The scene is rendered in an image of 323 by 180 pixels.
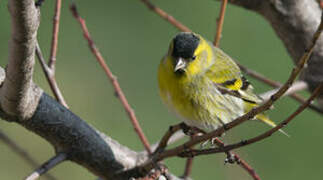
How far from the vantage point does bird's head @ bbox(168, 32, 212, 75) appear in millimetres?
2713

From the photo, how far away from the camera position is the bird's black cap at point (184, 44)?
269cm

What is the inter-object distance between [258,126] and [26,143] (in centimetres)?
206

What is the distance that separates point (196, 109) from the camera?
278cm

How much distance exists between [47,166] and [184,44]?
1068 mm

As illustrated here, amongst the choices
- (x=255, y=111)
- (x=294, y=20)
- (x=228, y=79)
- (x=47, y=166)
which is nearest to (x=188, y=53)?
(x=228, y=79)

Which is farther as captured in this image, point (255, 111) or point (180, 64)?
point (180, 64)

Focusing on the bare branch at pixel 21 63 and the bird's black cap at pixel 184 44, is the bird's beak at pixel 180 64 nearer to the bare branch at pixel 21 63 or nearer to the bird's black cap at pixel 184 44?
the bird's black cap at pixel 184 44

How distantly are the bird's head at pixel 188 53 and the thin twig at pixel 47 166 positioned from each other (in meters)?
0.89

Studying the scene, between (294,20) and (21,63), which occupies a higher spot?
(21,63)

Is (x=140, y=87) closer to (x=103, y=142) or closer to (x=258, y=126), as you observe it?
(x=258, y=126)

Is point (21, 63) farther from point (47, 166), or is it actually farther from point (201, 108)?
point (201, 108)

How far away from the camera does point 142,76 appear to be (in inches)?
211

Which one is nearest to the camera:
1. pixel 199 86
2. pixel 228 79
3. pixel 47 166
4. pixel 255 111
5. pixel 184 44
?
pixel 255 111

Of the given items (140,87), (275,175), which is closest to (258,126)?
(275,175)
